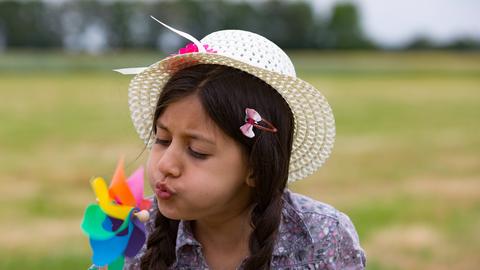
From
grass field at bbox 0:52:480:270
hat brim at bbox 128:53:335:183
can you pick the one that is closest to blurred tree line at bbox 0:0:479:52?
grass field at bbox 0:52:480:270

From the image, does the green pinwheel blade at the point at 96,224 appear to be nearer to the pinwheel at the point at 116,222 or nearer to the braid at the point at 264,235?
the pinwheel at the point at 116,222

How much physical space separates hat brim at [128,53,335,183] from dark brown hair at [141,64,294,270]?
0.04 metres

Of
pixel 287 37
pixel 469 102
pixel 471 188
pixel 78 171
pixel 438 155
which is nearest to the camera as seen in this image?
pixel 471 188

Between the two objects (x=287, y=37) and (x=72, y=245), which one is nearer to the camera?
(x=72, y=245)

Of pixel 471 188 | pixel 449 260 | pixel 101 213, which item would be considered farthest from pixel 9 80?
pixel 101 213

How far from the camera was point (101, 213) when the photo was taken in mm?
2473

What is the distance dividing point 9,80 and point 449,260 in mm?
21986

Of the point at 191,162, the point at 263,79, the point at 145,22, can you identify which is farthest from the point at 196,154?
the point at 145,22

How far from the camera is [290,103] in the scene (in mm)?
2361

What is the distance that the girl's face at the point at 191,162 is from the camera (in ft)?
7.11

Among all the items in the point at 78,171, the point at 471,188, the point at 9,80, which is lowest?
the point at 9,80

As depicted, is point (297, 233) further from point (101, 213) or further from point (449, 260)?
point (449, 260)

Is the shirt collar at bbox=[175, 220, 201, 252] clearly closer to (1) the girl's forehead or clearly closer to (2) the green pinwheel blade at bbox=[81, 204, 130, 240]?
(2) the green pinwheel blade at bbox=[81, 204, 130, 240]

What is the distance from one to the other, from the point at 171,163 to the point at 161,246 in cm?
38
